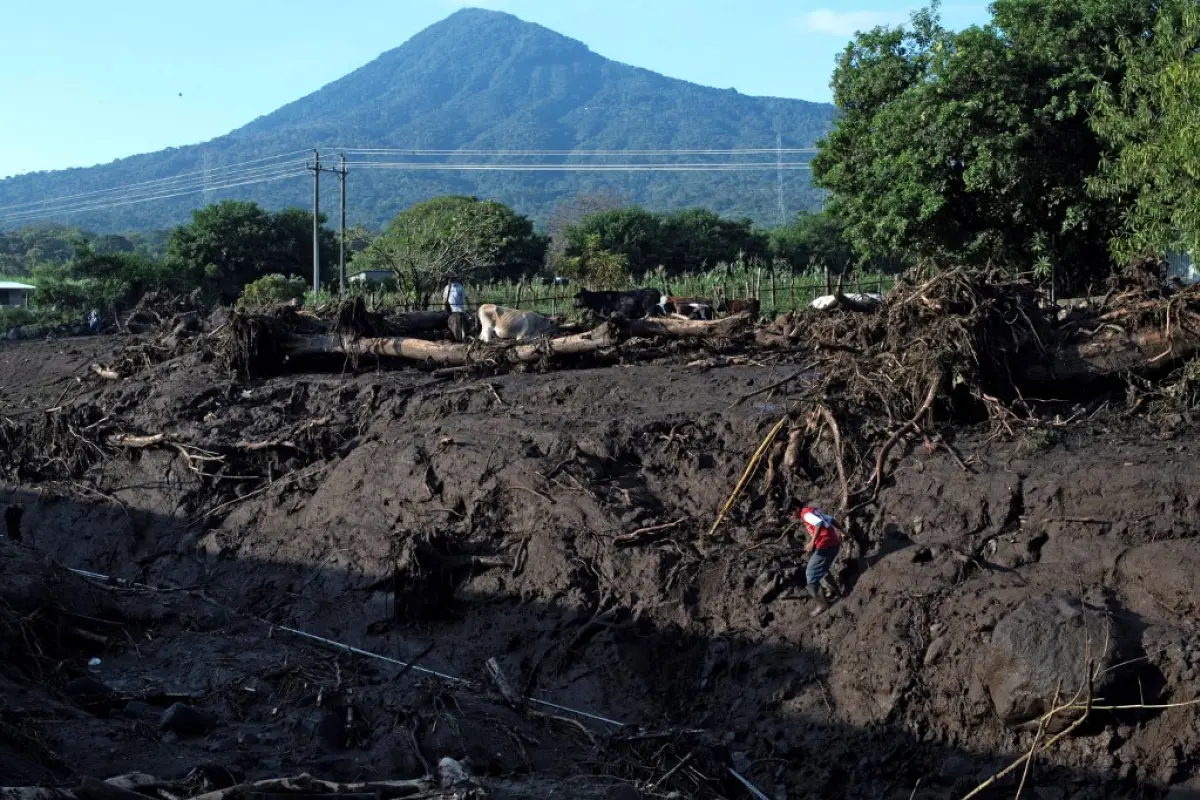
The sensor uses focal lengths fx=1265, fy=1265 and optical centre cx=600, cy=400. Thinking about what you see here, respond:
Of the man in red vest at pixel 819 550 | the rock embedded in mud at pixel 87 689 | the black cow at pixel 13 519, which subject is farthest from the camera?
the black cow at pixel 13 519

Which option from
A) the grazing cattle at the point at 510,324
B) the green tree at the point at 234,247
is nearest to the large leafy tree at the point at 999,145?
the grazing cattle at the point at 510,324

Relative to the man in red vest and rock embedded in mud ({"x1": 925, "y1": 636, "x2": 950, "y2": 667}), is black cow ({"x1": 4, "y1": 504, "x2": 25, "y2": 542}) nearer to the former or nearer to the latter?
the man in red vest

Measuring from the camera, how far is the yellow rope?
9039 mm

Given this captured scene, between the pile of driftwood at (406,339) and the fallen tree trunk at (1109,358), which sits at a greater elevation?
the fallen tree trunk at (1109,358)

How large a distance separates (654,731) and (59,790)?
3795mm

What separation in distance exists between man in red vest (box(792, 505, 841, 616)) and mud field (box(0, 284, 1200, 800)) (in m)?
0.14

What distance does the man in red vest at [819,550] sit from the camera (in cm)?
805

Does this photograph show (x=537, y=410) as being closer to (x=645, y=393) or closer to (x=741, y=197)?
(x=645, y=393)

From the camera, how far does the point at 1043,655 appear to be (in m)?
6.93

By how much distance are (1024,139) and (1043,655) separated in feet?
43.7

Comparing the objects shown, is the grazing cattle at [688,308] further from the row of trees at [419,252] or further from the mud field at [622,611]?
the mud field at [622,611]

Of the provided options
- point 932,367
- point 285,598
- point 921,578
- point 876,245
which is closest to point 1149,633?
point 921,578

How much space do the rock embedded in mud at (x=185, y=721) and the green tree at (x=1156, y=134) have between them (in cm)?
997

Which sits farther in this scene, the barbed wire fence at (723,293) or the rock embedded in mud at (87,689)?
the barbed wire fence at (723,293)
